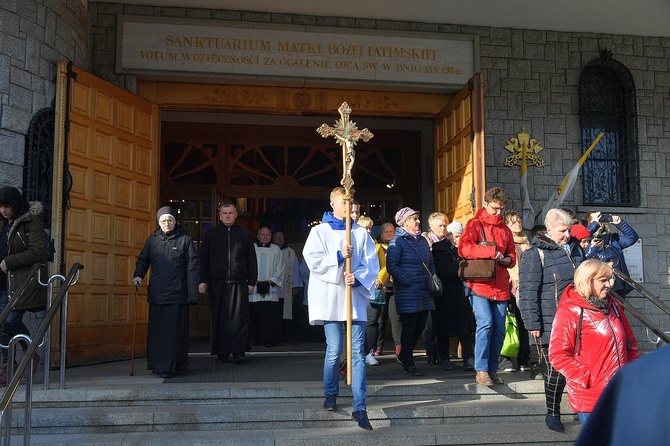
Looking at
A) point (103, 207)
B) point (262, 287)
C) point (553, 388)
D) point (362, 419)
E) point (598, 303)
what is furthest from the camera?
point (262, 287)

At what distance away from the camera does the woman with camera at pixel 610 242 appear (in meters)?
7.53

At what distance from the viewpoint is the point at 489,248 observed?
6531mm

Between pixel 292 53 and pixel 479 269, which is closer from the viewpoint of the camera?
pixel 479 269

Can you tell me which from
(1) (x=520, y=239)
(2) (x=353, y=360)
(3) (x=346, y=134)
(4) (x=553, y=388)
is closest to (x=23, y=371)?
(2) (x=353, y=360)

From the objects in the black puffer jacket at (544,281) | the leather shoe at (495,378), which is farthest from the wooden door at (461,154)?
the black puffer jacket at (544,281)

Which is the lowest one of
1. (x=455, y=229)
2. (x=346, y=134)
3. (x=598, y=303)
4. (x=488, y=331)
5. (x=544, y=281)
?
(x=488, y=331)

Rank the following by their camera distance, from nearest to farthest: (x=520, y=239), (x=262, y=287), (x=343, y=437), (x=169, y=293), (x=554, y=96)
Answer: (x=343, y=437) → (x=169, y=293) → (x=520, y=239) → (x=554, y=96) → (x=262, y=287)

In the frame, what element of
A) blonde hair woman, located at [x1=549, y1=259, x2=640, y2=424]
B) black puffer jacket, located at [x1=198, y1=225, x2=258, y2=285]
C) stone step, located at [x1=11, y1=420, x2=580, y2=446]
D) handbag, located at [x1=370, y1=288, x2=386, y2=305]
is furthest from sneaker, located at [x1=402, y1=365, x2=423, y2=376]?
blonde hair woman, located at [x1=549, y1=259, x2=640, y2=424]

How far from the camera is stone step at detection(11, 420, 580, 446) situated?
17.2 feet

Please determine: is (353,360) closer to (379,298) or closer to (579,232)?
(579,232)

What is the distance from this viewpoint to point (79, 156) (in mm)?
8289

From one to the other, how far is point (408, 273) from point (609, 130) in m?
4.83

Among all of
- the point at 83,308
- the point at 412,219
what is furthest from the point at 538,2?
the point at 83,308

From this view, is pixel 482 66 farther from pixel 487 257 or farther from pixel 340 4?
pixel 487 257
